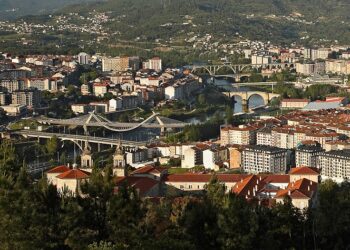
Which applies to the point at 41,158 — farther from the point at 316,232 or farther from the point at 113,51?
the point at 113,51

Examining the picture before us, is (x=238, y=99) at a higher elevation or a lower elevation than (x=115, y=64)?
lower

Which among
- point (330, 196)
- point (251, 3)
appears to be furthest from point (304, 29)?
point (330, 196)

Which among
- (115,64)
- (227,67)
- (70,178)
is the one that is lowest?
(70,178)

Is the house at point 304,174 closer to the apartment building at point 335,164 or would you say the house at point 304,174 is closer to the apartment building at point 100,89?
the apartment building at point 335,164

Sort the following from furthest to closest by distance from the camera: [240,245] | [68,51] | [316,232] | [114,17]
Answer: [114,17], [68,51], [316,232], [240,245]

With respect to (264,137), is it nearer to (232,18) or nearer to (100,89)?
(100,89)

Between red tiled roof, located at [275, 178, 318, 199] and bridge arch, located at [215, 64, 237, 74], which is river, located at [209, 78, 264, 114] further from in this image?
red tiled roof, located at [275, 178, 318, 199]

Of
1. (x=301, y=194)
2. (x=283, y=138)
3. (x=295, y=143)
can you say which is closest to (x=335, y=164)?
(x=295, y=143)

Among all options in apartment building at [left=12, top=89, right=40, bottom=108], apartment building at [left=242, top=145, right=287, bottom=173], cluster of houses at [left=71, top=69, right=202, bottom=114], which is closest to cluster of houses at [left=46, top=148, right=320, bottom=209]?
apartment building at [left=242, top=145, right=287, bottom=173]
